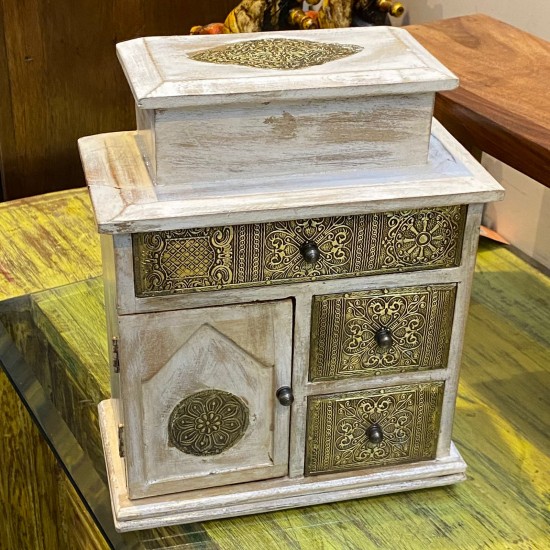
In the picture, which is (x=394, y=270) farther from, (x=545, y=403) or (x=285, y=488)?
(x=545, y=403)

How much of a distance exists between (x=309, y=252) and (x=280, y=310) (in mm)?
74

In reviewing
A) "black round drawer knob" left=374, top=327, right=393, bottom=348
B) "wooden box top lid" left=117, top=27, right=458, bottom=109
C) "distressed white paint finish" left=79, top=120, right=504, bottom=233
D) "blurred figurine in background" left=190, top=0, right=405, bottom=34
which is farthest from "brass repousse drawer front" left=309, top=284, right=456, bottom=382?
"blurred figurine in background" left=190, top=0, right=405, bottom=34

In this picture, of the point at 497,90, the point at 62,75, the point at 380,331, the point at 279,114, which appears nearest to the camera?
the point at 279,114

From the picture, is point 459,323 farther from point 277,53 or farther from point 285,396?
point 277,53

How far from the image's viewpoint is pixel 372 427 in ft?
3.64

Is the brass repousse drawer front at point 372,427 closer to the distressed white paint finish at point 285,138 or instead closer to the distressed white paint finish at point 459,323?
the distressed white paint finish at point 459,323

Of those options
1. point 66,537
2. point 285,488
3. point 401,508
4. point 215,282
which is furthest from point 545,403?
point 66,537

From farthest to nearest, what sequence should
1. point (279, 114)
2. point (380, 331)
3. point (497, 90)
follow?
point (497, 90) < point (380, 331) < point (279, 114)

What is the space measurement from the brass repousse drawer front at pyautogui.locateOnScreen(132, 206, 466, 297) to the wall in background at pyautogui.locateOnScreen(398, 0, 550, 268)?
2.11 feet

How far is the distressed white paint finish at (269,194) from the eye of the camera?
92cm

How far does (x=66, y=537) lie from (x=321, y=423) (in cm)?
52

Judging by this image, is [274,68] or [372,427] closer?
[274,68]

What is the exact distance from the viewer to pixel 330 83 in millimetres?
933

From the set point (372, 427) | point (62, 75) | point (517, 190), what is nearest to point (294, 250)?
point (372, 427)
